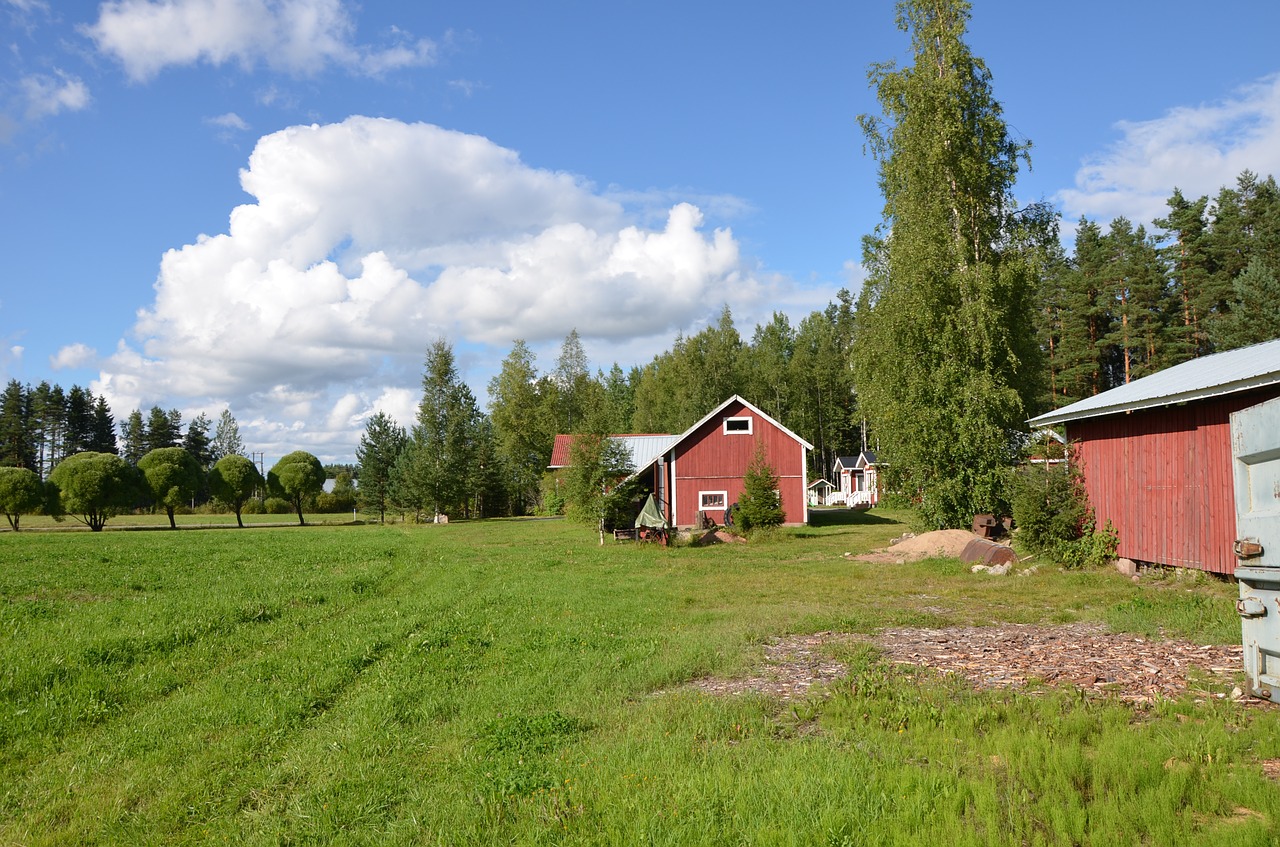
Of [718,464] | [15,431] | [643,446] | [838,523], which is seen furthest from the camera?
[15,431]

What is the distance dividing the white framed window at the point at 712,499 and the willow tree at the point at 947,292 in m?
10.8

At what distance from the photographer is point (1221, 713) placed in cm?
559

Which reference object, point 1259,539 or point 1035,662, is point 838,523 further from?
point 1259,539

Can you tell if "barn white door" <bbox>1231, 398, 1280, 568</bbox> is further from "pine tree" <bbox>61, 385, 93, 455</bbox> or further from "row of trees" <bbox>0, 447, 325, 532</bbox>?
"pine tree" <bbox>61, 385, 93, 455</bbox>

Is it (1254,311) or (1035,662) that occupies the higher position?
(1254,311)

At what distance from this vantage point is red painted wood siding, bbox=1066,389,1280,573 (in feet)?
41.3

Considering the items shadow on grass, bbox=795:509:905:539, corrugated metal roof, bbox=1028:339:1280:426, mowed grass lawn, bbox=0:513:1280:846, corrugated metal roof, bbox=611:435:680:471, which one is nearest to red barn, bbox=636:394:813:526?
shadow on grass, bbox=795:509:905:539

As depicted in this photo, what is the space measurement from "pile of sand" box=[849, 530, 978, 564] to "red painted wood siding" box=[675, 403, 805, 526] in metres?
13.5

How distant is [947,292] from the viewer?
75.2 ft

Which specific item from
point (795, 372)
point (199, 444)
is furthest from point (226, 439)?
point (795, 372)

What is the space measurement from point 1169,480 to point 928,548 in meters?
6.80

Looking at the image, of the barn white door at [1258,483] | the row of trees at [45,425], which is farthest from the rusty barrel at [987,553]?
the row of trees at [45,425]

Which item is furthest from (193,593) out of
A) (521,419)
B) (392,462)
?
(521,419)

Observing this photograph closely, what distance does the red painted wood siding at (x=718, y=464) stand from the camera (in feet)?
113
